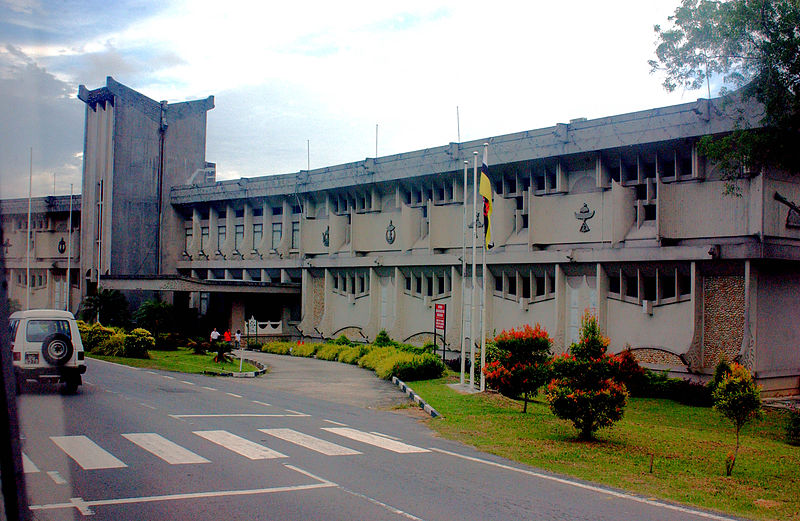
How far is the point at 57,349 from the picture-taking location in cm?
1598

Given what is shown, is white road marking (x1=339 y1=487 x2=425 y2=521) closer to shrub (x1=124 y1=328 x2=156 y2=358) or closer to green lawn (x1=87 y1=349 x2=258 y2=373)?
green lawn (x1=87 y1=349 x2=258 y2=373)

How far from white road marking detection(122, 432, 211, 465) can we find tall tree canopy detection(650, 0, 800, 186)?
17.6 meters

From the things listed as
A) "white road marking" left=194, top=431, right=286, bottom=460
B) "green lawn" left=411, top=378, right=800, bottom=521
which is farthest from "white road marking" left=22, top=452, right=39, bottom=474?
"green lawn" left=411, top=378, right=800, bottom=521

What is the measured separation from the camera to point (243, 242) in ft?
180

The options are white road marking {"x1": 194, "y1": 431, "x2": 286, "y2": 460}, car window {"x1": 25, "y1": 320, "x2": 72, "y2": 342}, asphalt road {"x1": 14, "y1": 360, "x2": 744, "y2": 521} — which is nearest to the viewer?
asphalt road {"x1": 14, "y1": 360, "x2": 744, "y2": 521}

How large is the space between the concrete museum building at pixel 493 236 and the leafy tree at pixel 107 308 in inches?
71.2

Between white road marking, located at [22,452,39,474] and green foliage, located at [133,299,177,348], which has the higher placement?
green foliage, located at [133,299,177,348]

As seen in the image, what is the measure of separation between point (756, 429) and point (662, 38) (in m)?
12.4

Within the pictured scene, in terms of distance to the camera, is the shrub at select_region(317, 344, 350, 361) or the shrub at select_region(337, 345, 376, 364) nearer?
the shrub at select_region(337, 345, 376, 364)

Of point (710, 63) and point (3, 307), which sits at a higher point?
point (710, 63)

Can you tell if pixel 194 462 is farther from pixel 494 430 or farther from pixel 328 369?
pixel 328 369

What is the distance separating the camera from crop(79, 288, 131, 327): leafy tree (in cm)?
4519

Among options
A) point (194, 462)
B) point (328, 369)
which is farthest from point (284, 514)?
point (328, 369)

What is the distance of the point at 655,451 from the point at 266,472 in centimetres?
869
